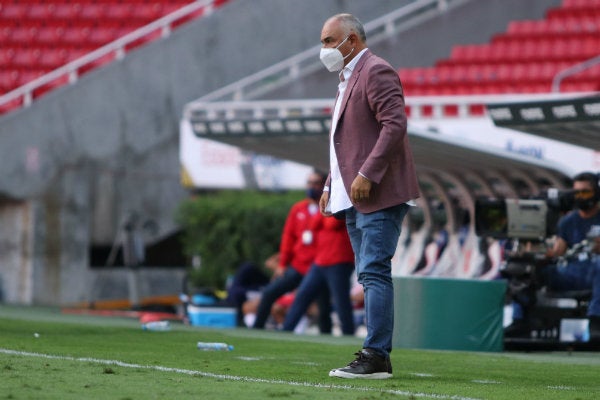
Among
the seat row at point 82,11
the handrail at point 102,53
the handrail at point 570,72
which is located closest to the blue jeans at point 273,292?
the handrail at point 570,72

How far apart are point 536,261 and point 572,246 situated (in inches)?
14.4

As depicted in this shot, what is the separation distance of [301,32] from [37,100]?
4756 millimetres

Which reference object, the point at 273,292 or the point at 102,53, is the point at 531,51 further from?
the point at 273,292

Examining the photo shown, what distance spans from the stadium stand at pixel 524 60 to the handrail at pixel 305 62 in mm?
997

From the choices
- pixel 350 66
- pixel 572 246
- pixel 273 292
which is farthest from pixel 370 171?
pixel 273 292

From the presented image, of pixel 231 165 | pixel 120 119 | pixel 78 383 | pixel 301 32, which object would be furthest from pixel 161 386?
pixel 301 32

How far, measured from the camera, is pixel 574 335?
1188cm

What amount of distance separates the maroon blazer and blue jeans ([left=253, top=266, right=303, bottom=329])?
7.66 meters

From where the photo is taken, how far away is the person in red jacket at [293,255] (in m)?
14.8

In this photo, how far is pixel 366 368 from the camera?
23.5ft

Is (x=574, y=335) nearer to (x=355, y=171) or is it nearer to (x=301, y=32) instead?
(x=355, y=171)

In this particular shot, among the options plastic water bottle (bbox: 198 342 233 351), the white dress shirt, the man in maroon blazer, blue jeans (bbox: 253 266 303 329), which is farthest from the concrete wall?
the man in maroon blazer

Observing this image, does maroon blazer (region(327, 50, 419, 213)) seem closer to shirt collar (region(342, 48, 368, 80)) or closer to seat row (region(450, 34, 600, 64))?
shirt collar (region(342, 48, 368, 80))

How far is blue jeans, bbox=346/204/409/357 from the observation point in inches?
285
